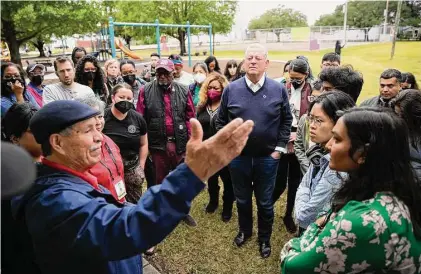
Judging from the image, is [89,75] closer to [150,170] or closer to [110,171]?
[150,170]

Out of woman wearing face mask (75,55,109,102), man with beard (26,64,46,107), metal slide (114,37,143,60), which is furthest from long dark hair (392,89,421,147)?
metal slide (114,37,143,60)

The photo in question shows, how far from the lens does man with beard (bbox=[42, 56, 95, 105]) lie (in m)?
3.85

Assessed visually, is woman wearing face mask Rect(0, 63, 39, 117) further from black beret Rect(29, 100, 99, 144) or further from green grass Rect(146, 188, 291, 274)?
black beret Rect(29, 100, 99, 144)

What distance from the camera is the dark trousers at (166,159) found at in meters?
3.99

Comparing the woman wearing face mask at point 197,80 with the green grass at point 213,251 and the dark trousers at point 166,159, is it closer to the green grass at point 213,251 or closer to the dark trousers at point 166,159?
the dark trousers at point 166,159

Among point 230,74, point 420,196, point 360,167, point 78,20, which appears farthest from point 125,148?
point 78,20

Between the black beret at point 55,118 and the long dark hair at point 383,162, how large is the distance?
125 centimetres

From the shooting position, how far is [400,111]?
8.88 ft

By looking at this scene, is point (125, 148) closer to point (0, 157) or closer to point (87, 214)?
point (87, 214)

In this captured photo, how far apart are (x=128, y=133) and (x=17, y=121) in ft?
Result: 4.46

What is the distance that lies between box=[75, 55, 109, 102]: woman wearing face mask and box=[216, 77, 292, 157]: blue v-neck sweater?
2.02 metres

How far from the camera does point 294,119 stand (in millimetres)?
3953

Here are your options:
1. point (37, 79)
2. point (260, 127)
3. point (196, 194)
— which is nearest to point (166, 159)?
point (260, 127)

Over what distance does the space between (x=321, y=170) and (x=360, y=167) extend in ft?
2.38
